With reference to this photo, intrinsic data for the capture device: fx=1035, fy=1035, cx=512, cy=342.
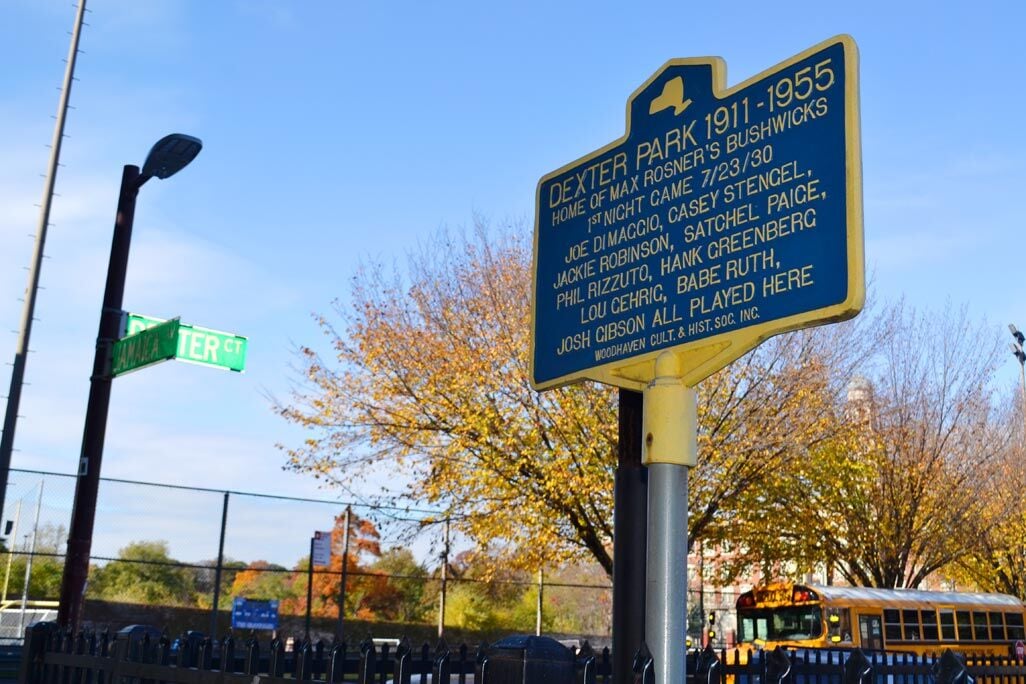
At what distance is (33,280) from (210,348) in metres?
5.12

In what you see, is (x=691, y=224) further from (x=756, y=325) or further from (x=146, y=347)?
(x=146, y=347)

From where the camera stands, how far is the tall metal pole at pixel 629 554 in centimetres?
528

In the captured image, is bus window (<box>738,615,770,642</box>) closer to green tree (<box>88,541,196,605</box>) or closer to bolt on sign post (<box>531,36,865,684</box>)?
green tree (<box>88,541,196,605</box>)

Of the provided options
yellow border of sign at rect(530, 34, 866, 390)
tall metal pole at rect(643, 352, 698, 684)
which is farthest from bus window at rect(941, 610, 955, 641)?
tall metal pole at rect(643, 352, 698, 684)

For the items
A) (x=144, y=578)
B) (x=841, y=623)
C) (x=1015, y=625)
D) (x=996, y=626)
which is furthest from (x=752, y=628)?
(x=144, y=578)

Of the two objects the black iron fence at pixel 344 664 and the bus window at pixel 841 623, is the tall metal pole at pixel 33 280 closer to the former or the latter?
the black iron fence at pixel 344 664

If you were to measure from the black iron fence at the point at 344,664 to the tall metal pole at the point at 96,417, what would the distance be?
6.37ft

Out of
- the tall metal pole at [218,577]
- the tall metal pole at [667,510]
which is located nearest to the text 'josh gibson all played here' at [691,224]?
the tall metal pole at [667,510]

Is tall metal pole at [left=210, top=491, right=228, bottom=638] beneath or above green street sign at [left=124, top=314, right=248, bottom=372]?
beneath

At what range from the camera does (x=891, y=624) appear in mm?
24828

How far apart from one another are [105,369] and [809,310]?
8180 mm

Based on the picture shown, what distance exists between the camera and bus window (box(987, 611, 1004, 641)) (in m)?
27.3

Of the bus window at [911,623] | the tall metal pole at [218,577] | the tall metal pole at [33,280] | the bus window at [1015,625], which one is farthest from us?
the bus window at [1015,625]

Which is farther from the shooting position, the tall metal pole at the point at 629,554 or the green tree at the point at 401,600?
the green tree at the point at 401,600
